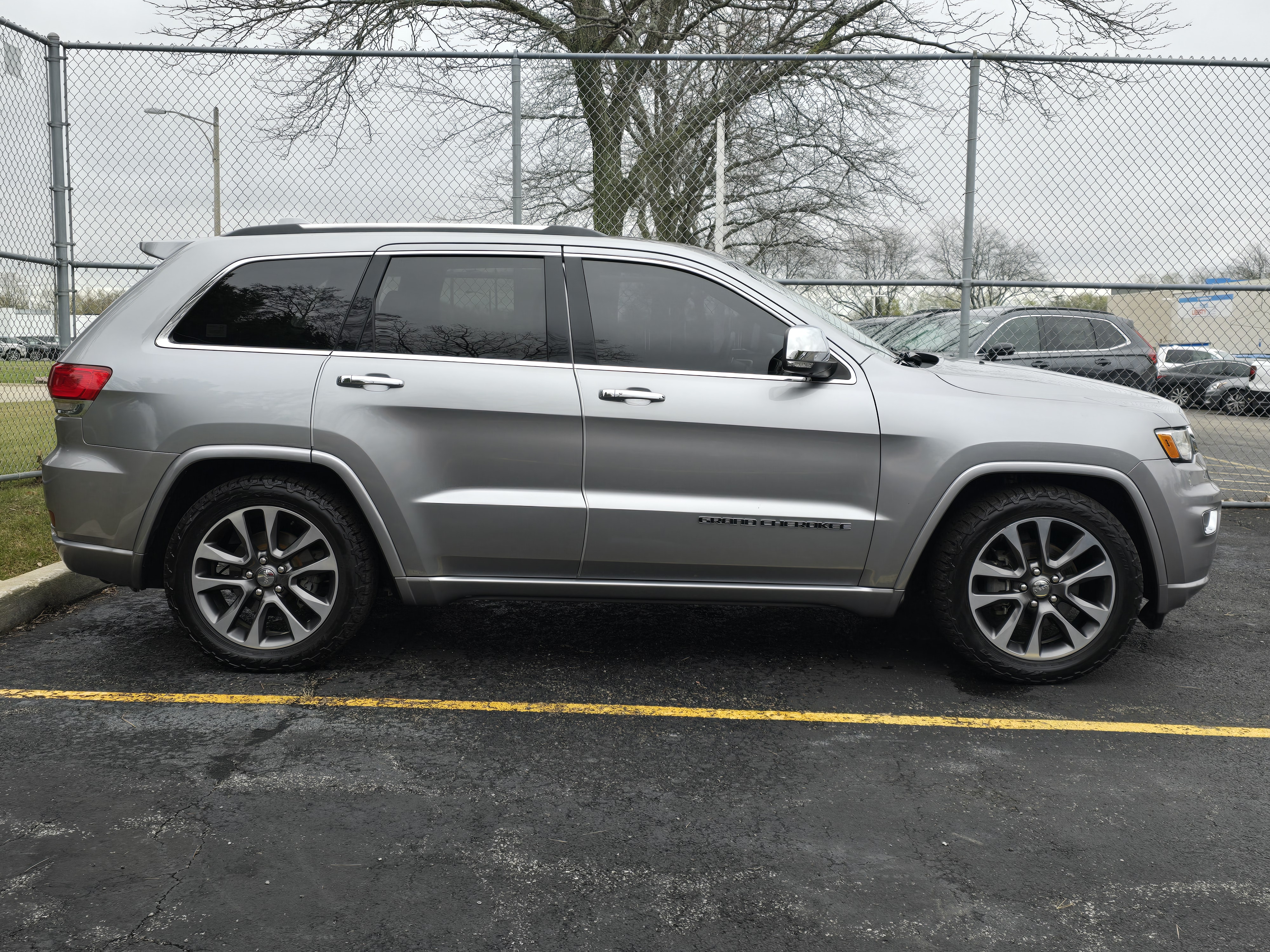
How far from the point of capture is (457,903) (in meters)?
2.61

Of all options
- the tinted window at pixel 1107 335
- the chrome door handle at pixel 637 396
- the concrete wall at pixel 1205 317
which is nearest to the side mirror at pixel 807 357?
the chrome door handle at pixel 637 396

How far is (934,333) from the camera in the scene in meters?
10.2

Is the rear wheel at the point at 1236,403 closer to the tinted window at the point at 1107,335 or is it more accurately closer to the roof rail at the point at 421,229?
the tinted window at the point at 1107,335

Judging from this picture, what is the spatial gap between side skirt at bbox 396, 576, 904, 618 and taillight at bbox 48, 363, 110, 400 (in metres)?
1.46

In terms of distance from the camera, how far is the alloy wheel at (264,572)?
14.0 feet

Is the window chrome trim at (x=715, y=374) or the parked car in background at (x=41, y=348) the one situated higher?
the parked car in background at (x=41, y=348)

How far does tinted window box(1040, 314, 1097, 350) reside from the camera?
36.3 feet

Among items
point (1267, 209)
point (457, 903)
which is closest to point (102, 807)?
point (457, 903)

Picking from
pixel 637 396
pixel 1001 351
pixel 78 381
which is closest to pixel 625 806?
pixel 637 396

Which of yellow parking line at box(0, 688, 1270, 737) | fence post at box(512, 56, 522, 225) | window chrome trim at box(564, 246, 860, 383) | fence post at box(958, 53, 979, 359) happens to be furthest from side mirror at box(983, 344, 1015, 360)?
yellow parking line at box(0, 688, 1270, 737)

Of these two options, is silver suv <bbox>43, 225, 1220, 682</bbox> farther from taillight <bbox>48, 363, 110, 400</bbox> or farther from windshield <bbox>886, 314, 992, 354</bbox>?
windshield <bbox>886, 314, 992, 354</bbox>

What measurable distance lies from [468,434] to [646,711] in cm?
130

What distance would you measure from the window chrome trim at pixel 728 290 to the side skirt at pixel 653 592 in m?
0.86

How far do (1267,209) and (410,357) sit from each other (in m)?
6.99
